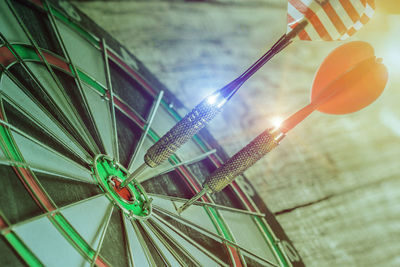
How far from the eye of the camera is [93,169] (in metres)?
0.60

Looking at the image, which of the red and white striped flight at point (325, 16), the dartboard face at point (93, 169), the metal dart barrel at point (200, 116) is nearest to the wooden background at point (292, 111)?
the dartboard face at point (93, 169)

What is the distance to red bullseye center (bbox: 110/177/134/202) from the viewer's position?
0.62 m

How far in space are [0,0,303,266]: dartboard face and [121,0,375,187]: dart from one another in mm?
109

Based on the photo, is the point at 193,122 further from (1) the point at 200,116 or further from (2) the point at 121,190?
(2) the point at 121,190

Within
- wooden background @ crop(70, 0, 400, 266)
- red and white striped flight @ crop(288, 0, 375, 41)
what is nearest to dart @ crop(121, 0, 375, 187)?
red and white striped flight @ crop(288, 0, 375, 41)

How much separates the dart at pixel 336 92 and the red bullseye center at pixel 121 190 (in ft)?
0.52

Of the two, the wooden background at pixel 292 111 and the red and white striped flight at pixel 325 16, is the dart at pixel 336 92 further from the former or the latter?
the wooden background at pixel 292 111

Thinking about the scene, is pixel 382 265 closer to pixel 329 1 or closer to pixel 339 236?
pixel 339 236

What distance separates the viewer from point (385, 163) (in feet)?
3.37

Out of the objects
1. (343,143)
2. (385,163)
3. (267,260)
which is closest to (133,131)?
(267,260)

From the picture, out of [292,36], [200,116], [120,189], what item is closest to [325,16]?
[292,36]

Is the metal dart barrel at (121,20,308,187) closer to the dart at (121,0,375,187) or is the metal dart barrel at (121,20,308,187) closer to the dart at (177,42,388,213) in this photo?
the dart at (121,0,375,187)

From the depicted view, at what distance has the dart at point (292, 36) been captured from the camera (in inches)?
21.0

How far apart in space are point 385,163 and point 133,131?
0.82 metres
